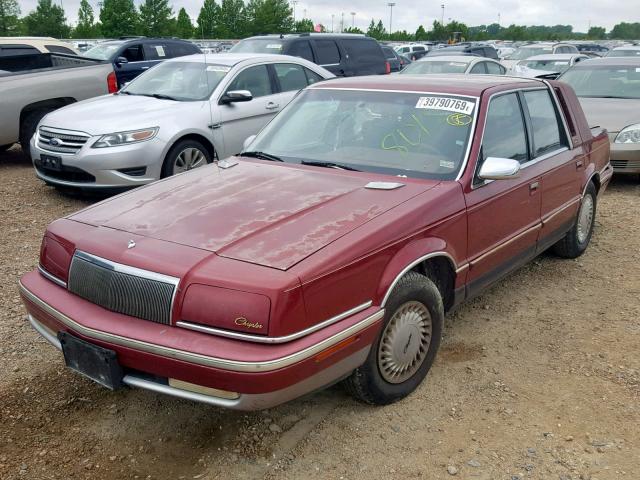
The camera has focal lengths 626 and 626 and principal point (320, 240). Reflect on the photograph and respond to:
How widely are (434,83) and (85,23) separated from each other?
6270 centimetres

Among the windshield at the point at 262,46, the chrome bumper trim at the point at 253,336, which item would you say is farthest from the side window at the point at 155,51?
the chrome bumper trim at the point at 253,336

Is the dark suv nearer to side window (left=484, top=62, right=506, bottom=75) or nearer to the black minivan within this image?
the black minivan

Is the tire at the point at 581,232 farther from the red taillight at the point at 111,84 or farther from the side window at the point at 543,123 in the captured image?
the red taillight at the point at 111,84

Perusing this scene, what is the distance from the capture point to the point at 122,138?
21.7 ft

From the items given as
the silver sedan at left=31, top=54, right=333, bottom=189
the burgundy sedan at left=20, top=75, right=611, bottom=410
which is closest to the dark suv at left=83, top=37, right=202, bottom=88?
the silver sedan at left=31, top=54, right=333, bottom=189

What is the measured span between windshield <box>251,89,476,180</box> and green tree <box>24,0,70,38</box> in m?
58.1

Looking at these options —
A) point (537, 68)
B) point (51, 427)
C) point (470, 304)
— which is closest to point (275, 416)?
point (51, 427)

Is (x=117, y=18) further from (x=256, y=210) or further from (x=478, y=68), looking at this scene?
(x=256, y=210)

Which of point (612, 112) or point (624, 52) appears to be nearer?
point (612, 112)

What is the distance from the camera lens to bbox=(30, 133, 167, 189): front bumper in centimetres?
652

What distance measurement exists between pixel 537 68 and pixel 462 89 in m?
13.1

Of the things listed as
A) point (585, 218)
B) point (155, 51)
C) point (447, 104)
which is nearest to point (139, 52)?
point (155, 51)

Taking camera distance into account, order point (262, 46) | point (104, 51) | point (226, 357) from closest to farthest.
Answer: point (226, 357)
point (262, 46)
point (104, 51)

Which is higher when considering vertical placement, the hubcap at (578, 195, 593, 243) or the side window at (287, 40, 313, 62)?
the side window at (287, 40, 313, 62)
